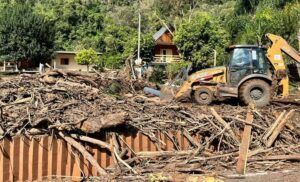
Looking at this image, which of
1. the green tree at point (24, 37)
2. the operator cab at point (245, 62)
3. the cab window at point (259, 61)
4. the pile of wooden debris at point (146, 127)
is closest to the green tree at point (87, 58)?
the green tree at point (24, 37)

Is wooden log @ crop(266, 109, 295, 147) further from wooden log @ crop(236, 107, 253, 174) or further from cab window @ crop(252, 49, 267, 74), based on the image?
cab window @ crop(252, 49, 267, 74)

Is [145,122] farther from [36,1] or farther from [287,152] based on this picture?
[36,1]

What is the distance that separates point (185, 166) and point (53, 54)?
4586 centimetres

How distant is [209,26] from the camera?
44656mm

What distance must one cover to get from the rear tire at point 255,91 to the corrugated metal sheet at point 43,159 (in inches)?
260

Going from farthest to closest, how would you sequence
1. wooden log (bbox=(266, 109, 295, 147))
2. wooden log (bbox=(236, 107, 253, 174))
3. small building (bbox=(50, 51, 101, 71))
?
small building (bbox=(50, 51, 101, 71)) → wooden log (bbox=(266, 109, 295, 147)) → wooden log (bbox=(236, 107, 253, 174))

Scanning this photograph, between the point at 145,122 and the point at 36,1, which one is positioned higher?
the point at 36,1

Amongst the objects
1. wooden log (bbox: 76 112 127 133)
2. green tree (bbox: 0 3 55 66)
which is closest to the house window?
green tree (bbox: 0 3 55 66)

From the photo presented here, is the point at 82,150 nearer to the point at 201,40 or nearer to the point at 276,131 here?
the point at 276,131

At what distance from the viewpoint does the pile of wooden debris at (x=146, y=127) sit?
7.73 m

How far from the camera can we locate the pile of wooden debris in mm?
7727

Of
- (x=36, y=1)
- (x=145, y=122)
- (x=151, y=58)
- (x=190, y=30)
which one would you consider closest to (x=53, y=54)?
(x=151, y=58)

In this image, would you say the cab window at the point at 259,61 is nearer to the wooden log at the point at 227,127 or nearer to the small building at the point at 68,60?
the wooden log at the point at 227,127

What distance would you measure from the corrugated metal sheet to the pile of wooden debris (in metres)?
0.15
